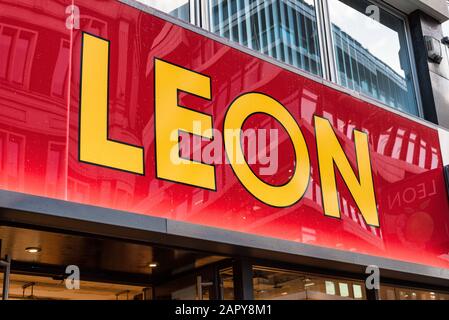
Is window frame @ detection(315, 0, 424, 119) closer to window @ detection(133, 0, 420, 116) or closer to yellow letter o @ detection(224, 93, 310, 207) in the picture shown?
window @ detection(133, 0, 420, 116)

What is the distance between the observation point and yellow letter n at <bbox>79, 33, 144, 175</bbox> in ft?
16.9

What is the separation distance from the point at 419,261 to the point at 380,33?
377 cm

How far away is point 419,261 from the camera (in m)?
7.78

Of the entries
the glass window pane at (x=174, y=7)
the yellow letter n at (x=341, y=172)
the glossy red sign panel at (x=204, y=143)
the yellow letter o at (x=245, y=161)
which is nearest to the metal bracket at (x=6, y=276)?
the glossy red sign panel at (x=204, y=143)

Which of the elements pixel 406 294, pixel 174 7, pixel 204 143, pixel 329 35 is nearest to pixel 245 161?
pixel 204 143

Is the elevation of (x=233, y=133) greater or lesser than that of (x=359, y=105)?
lesser

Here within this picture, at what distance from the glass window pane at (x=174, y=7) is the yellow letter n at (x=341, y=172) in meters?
1.85

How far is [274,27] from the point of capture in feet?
26.6

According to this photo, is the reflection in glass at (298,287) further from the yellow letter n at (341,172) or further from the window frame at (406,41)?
the window frame at (406,41)

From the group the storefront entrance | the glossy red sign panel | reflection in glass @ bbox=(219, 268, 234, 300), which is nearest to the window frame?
the glossy red sign panel

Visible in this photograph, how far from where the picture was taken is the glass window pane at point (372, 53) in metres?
9.04
